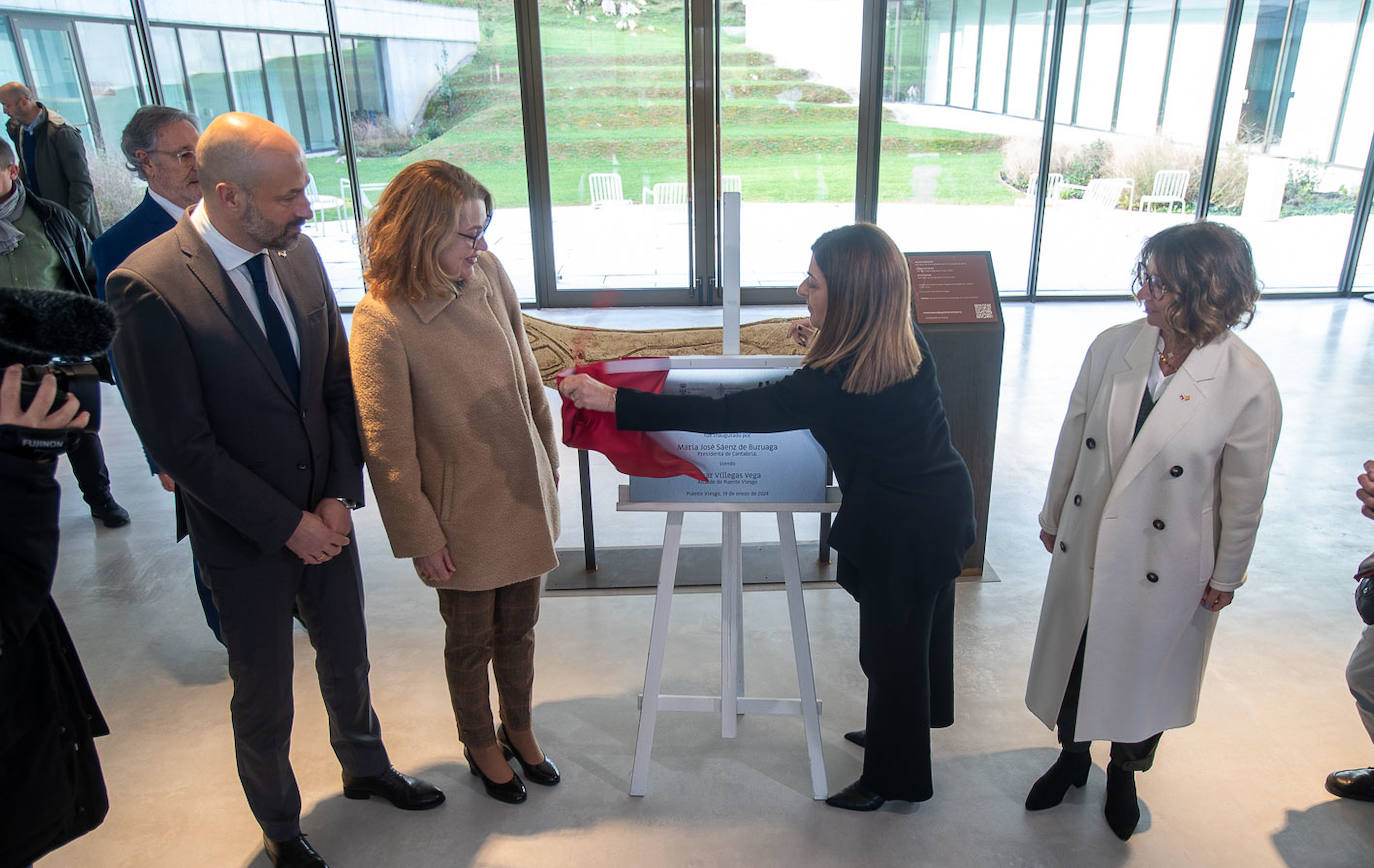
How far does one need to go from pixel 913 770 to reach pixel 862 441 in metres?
0.94

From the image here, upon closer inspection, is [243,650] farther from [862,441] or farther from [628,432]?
[862,441]

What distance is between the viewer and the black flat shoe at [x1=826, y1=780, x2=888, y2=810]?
2.46 metres

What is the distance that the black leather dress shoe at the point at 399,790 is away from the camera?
252 cm

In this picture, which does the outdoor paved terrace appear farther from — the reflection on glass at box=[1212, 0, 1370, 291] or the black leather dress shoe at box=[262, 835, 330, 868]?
the black leather dress shoe at box=[262, 835, 330, 868]

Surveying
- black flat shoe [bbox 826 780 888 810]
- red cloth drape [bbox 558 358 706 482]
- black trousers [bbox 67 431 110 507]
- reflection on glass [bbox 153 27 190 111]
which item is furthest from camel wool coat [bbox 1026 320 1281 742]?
reflection on glass [bbox 153 27 190 111]

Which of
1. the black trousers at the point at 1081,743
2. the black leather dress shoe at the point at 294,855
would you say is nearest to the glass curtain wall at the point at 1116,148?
the black trousers at the point at 1081,743

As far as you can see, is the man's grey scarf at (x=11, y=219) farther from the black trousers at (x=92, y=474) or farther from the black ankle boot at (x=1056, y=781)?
the black ankle boot at (x=1056, y=781)

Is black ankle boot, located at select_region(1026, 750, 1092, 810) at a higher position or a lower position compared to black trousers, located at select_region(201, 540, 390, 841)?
lower

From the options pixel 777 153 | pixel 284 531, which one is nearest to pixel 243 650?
pixel 284 531

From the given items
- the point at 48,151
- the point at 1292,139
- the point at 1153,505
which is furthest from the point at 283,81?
the point at 1292,139

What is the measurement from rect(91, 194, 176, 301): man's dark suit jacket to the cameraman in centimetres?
148

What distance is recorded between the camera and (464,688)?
2.39m

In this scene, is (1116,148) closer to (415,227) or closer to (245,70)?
(245,70)

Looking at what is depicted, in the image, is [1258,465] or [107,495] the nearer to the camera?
[1258,465]
